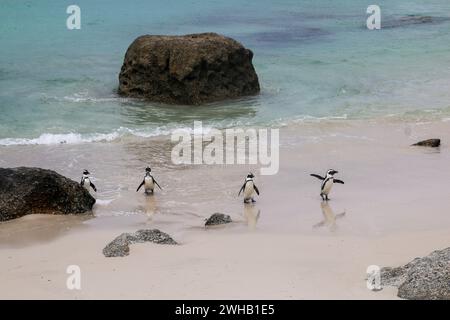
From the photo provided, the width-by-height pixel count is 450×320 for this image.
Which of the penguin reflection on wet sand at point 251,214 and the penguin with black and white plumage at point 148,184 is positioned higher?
the penguin with black and white plumage at point 148,184

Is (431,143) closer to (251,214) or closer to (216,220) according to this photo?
(251,214)

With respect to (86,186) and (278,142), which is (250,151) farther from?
(86,186)

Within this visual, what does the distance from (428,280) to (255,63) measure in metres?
19.6

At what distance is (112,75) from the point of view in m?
25.2

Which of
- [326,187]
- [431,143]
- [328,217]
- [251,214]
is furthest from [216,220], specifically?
[431,143]

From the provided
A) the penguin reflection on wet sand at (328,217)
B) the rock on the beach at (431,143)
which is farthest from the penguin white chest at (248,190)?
the rock on the beach at (431,143)

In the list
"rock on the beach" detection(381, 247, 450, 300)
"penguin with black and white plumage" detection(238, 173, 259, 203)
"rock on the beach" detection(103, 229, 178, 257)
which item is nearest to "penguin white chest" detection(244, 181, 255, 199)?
"penguin with black and white plumage" detection(238, 173, 259, 203)

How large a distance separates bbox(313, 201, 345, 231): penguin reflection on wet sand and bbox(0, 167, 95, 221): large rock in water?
3.47 meters

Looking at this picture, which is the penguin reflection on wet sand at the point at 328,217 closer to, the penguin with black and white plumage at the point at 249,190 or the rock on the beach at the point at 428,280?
the penguin with black and white plumage at the point at 249,190

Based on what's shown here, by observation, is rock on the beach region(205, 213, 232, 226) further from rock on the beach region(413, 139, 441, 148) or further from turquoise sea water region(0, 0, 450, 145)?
turquoise sea water region(0, 0, 450, 145)

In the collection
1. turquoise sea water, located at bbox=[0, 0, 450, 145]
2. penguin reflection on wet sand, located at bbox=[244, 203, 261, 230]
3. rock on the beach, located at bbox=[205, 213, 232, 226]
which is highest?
turquoise sea water, located at bbox=[0, 0, 450, 145]

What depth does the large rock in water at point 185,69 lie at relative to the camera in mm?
21125

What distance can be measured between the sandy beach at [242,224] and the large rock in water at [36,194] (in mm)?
228

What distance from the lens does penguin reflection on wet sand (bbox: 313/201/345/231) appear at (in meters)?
11.4
